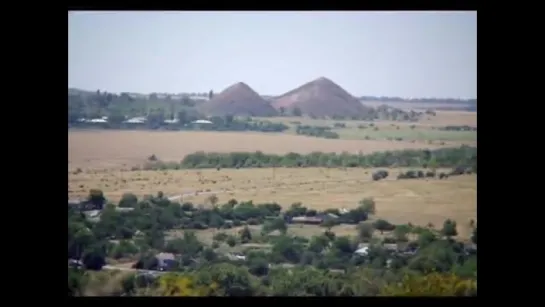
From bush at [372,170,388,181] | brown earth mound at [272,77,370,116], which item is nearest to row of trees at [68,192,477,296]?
bush at [372,170,388,181]

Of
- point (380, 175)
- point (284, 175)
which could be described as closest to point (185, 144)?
point (284, 175)

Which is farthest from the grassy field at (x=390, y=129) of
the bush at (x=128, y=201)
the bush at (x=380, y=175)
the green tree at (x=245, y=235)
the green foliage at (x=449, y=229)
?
the bush at (x=128, y=201)

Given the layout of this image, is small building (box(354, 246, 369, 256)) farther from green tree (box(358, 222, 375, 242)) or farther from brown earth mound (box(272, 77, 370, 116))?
brown earth mound (box(272, 77, 370, 116))

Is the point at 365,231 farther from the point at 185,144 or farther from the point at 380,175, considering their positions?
the point at 185,144

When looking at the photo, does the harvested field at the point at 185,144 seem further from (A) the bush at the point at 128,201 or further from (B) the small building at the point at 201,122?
(A) the bush at the point at 128,201
